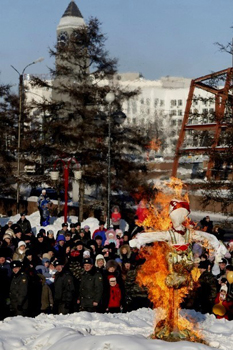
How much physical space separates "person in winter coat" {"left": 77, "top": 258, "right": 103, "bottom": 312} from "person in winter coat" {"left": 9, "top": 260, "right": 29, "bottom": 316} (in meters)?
1.06

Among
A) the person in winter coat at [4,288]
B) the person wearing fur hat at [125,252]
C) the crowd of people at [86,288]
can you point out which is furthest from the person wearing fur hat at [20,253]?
the person wearing fur hat at [125,252]

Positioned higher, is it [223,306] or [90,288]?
[90,288]

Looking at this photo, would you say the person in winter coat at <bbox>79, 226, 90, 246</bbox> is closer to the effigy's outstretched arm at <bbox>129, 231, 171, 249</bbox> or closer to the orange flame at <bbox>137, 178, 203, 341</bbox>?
the orange flame at <bbox>137, 178, 203, 341</bbox>

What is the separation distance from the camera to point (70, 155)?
3158 cm

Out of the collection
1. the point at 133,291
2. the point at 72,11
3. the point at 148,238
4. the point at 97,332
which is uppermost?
the point at 72,11

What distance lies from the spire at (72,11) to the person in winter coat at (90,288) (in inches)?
3469

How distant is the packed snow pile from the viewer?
1006cm

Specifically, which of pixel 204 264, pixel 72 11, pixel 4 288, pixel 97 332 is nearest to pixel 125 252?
pixel 204 264

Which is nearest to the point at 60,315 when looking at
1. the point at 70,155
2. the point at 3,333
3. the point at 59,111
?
the point at 3,333

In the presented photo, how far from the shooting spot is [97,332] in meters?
11.7

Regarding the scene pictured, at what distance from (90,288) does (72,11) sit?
89.7 meters

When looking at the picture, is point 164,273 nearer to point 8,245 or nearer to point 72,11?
point 8,245

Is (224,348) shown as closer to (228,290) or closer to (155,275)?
(155,275)

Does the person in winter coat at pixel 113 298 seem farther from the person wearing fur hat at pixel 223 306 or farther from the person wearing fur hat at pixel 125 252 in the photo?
the person wearing fur hat at pixel 125 252
